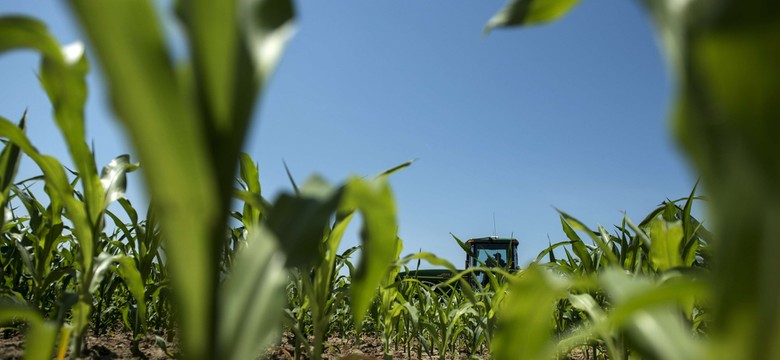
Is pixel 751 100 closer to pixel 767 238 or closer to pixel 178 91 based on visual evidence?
pixel 767 238

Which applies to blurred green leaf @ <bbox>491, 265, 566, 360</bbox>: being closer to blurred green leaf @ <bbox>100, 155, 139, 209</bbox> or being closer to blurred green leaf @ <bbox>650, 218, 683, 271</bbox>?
blurred green leaf @ <bbox>650, 218, 683, 271</bbox>

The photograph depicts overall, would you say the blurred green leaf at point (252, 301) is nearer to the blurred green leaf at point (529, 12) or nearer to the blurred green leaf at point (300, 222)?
the blurred green leaf at point (300, 222)

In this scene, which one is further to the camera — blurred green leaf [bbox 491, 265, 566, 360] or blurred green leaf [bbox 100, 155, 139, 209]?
blurred green leaf [bbox 100, 155, 139, 209]

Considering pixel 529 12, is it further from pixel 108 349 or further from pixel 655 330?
pixel 108 349

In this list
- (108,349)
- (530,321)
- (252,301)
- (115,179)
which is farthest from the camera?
(108,349)

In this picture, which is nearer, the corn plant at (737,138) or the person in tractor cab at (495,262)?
the corn plant at (737,138)

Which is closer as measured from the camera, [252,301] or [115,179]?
[252,301]

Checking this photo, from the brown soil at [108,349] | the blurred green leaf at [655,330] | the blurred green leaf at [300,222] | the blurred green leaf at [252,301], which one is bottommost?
the blurred green leaf at [655,330]

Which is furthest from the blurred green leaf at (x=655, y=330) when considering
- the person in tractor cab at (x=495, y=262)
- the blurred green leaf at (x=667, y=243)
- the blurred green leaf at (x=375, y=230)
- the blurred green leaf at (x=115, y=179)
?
the blurred green leaf at (x=115, y=179)

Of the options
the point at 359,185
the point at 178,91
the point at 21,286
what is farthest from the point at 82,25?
the point at 21,286

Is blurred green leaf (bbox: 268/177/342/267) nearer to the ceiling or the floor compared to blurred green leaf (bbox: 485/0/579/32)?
nearer to the floor

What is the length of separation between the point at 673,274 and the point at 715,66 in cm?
71

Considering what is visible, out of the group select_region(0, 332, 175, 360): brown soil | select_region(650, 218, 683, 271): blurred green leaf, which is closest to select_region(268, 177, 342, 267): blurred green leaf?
select_region(650, 218, 683, 271): blurred green leaf

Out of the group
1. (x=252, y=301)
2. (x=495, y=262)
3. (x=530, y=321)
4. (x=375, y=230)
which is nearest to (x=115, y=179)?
(x=375, y=230)
